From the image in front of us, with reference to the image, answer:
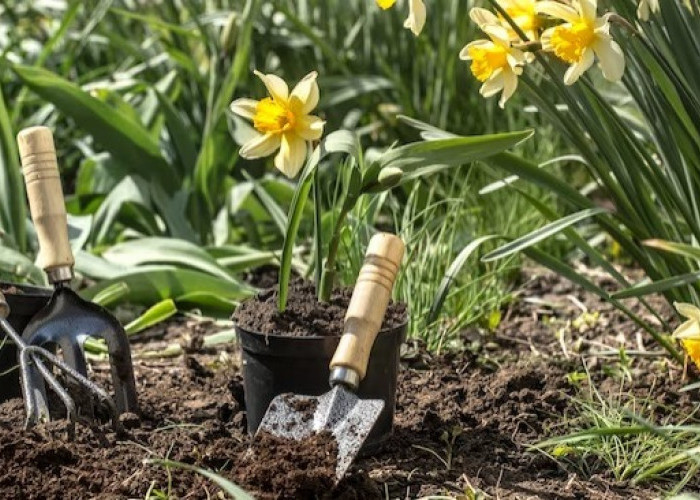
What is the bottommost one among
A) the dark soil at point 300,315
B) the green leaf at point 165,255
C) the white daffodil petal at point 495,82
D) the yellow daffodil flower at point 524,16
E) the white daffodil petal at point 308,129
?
the green leaf at point 165,255

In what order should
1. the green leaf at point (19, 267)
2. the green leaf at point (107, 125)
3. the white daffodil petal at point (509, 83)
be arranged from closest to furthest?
the white daffodil petal at point (509, 83) → the green leaf at point (19, 267) → the green leaf at point (107, 125)

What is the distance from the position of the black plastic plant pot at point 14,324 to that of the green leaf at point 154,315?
490 millimetres

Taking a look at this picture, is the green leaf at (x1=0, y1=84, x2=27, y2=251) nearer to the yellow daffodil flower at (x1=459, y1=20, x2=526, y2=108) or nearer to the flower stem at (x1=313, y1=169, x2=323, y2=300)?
the flower stem at (x1=313, y1=169, x2=323, y2=300)

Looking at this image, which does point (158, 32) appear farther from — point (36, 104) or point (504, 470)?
point (504, 470)

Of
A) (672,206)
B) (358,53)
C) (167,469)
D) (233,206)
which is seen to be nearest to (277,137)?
(167,469)

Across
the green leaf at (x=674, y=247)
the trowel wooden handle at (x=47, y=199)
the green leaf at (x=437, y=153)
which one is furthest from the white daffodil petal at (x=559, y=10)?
the trowel wooden handle at (x=47, y=199)

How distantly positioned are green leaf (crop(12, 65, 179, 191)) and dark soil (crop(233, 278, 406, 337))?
127cm

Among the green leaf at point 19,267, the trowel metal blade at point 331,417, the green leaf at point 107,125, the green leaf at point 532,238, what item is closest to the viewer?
the trowel metal blade at point 331,417

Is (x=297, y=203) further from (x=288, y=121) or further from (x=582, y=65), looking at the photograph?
(x=582, y=65)

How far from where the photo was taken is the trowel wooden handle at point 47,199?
2.21 meters

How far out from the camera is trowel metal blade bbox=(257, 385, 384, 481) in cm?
193

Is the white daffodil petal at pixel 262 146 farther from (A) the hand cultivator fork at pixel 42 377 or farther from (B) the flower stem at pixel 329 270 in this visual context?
(A) the hand cultivator fork at pixel 42 377

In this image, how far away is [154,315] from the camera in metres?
2.87

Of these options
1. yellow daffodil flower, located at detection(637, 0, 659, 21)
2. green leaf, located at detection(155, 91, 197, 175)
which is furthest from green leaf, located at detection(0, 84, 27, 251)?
yellow daffodil flower, located at detection(637, 0, 659, 21)
